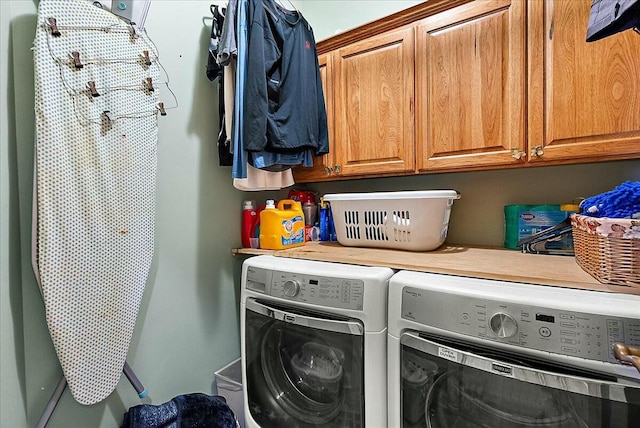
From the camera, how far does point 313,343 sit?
1.12 m

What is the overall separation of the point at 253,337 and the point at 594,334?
3.53ft

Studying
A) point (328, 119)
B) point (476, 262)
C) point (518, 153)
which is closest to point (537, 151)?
point (518, 153)

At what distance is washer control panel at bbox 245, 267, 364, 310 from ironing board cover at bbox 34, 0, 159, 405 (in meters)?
0.46

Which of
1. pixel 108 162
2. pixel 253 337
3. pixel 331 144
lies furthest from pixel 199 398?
pixel 331 144

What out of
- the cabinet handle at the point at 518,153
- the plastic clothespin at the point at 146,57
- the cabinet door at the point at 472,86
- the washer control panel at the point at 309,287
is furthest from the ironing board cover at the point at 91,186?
the cabinet handle at the point at 518,153

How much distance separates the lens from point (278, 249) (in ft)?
5.02

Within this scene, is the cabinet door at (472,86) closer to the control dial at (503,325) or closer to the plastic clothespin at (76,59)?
the control dial at (503,325)

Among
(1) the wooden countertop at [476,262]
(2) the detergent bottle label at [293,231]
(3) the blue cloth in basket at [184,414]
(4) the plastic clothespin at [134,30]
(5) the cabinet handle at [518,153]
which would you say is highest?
(4) the plastic clothespin at [134,30]

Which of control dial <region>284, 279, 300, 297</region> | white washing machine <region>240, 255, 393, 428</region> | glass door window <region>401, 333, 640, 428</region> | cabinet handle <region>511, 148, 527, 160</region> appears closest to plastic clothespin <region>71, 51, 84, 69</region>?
white washing machine <region>240, 255, 393, 428</region>

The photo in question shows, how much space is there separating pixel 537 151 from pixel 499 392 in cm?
89

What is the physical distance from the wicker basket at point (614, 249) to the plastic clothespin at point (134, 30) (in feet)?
5.43

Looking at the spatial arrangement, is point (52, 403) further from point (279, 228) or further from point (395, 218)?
point (395, 218)

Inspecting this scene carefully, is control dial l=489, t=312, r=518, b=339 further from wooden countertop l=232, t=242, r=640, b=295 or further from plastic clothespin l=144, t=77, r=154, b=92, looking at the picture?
plastic clothespin l=144, t=77, r=154, b=92

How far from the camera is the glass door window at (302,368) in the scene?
1.00m
